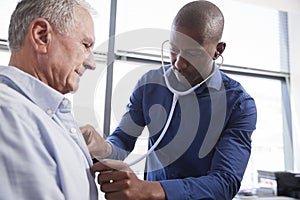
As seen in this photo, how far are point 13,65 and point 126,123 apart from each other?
1.63 feet

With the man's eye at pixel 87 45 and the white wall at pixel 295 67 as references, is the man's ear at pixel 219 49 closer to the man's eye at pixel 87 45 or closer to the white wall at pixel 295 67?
the man's eye at pixel 87 45

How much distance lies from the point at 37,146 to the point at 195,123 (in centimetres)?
61

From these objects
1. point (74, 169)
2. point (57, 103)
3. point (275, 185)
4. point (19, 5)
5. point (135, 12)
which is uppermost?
point (135, 12)

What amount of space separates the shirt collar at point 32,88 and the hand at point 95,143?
0.57 feet

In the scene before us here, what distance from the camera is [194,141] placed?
1.00 metres

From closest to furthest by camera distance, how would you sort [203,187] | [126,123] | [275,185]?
[203,187] < [126,123] < [275,185]

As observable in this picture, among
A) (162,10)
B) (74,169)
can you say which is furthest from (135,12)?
(74,169)

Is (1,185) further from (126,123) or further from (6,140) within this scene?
(126,123)

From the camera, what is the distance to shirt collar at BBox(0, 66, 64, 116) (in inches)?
24.5

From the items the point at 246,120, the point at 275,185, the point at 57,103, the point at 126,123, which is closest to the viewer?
the point at 57,103

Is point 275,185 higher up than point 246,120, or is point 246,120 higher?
point 246,120

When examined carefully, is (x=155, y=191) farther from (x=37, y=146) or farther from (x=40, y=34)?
(x=40, y=34)

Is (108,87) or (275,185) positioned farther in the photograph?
(275,185)

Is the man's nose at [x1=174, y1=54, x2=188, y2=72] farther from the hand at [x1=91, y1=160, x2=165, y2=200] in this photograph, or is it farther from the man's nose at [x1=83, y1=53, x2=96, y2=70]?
the hand at [x1=91, y1=160, x2=165, y2=200]
